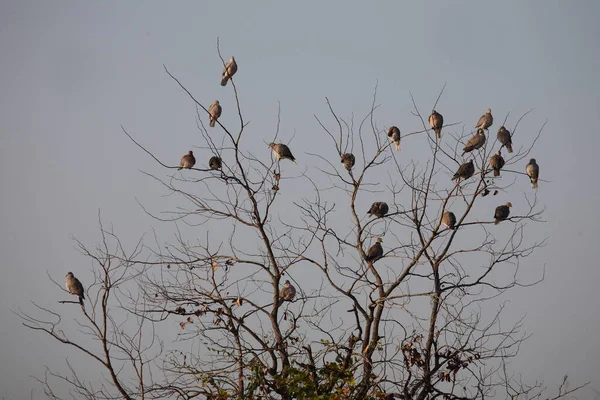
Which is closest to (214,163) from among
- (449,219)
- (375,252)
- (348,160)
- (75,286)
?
(348,160)

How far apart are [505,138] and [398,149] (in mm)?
1771

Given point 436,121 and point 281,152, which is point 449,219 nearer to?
point 436,121

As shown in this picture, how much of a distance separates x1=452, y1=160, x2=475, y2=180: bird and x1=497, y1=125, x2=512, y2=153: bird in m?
1.16

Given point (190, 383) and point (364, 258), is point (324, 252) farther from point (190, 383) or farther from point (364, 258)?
point (190, 383)

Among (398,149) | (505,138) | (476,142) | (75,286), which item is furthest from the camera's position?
(398,149)

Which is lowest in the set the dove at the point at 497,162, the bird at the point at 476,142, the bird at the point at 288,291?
the bird at the point at 288,291

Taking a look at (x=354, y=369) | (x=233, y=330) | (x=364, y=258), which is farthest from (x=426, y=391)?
(x=233, y=330)

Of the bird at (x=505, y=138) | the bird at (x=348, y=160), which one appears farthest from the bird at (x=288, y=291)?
the bird at (x=505, y=138)

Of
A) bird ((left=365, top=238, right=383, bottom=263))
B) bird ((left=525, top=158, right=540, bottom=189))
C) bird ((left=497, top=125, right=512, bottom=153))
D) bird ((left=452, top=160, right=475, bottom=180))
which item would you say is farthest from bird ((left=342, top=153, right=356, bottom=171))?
bird ((left=525, top=158, right=540, bottom=189))

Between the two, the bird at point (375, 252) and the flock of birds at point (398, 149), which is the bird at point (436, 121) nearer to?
the flock of birds at point (398, 149)

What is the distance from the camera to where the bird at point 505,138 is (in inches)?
473

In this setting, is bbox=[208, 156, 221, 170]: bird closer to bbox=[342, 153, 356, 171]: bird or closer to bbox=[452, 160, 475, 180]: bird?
bbox=[342, 153, 356, 171]: bird

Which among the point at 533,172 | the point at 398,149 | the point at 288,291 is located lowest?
the point at 288,291

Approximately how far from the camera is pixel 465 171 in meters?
10.6
